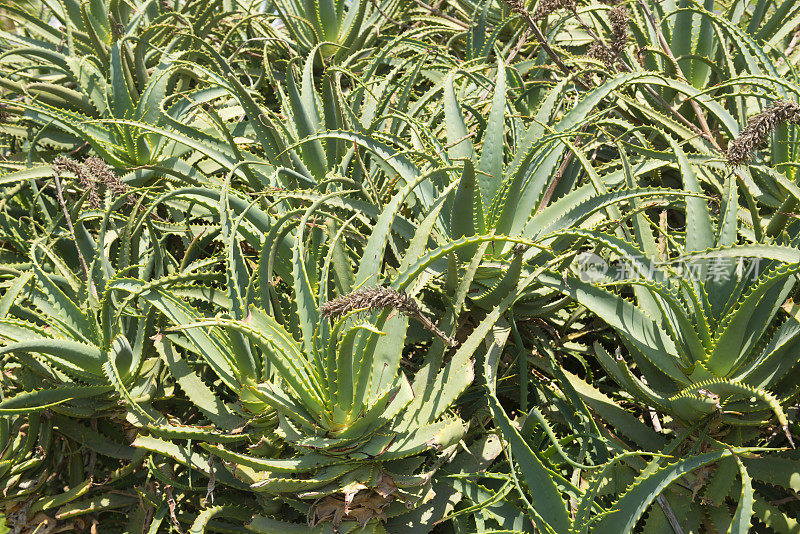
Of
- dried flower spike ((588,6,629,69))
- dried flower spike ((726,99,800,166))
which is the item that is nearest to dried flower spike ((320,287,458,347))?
dried flower spike ((726,99,800,166))

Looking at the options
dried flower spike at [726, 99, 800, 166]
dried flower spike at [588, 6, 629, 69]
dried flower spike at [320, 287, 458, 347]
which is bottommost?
dried flower spike at [320, 287, 458, 347]

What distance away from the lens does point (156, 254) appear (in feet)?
5.32

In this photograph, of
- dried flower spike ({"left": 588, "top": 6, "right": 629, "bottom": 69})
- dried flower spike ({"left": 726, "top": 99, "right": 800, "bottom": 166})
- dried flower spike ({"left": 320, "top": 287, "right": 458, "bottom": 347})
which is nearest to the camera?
dried flower spike ({"left": 320, "top": 287, "right": 458, "bottom": 347})

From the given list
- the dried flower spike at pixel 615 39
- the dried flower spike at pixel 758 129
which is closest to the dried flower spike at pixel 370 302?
the dried flower spike at pixel 758 129

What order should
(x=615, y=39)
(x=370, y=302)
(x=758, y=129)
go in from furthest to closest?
(x=615, y=39)
(x=758, y=129)
(x=370, y=302)

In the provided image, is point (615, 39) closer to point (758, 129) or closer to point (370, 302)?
point (758, 129)

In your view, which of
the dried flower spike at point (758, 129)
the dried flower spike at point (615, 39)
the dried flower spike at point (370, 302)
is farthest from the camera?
the dried flower spike at point (615, 39)

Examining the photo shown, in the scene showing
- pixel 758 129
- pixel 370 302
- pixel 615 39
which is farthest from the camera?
pixel 615 39

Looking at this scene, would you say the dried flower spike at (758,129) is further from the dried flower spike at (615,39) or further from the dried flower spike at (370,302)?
the dried flower spike at (370,302)

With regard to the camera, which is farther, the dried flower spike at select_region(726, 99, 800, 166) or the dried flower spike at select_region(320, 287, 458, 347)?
the dried flower spike at select_region(726, 99, 800, 166)

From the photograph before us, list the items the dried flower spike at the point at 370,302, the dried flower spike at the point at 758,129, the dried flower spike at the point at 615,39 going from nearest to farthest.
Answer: the dried flower spike at the point at 370,302 < the dried flower spike at the point at 758,129 < the dried flower spike at the point at 615,39

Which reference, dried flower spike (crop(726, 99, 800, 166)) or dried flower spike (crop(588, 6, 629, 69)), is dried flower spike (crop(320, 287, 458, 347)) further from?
dried flower spike (crop(588, 6, 629, 69))

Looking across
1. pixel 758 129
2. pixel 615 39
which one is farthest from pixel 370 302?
pixel 615 39

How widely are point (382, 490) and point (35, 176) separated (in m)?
1.37
